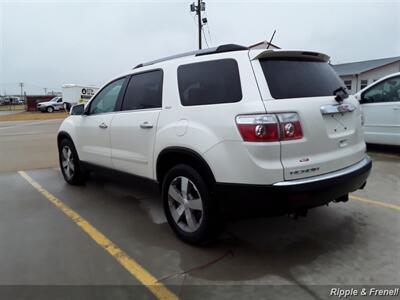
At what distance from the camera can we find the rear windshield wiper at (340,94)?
10.6ft

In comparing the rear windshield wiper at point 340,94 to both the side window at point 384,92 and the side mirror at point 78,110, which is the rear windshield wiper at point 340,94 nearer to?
the side mirror at point 78,110

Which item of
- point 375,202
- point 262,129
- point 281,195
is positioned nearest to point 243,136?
point 262,129

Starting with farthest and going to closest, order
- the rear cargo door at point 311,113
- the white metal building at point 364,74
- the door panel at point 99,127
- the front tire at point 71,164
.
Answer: the white metal building at point 364,74
the front tire at point 71,164
the door panel at point 99,127
the rear cargo door at point 311,113

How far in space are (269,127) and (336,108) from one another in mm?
852

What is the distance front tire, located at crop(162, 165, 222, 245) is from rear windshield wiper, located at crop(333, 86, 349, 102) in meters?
1.51

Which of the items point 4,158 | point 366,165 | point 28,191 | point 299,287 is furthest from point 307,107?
point 4,158

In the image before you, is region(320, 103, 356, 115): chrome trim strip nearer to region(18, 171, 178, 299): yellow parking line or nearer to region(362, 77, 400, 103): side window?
region(18, 171, 178, 299): yellow parking line

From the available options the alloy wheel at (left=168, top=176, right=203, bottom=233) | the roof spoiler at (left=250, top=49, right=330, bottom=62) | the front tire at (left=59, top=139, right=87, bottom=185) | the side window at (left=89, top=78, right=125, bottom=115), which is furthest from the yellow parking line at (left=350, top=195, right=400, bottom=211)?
the front tire at (left=59, top=139, right=87, bottom=185)

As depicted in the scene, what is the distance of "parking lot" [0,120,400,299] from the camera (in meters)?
2.75

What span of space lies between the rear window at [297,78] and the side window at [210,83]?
0.95ft

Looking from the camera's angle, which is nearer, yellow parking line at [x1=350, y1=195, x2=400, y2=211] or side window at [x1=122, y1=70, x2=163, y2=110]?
side window at [x1=122, y1=70, x2=163, y2=110]

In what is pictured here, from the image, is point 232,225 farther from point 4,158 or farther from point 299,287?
point 4,158

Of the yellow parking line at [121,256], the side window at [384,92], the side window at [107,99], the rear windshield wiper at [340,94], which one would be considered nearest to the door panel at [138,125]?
the side window at [107,99]

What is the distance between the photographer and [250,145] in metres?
2.78
